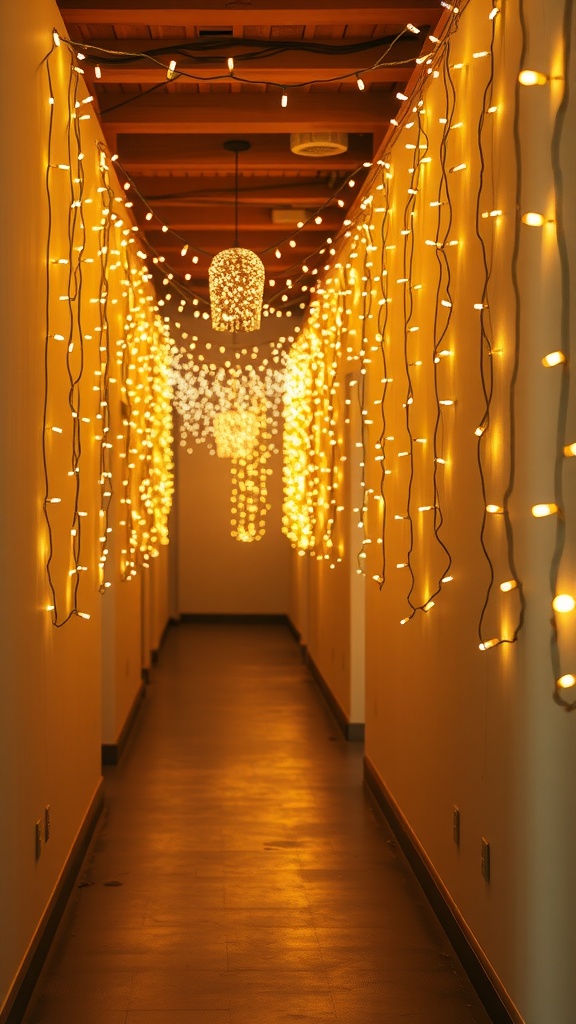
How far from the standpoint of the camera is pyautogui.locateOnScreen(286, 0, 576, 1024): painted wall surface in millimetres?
Answer: 2672

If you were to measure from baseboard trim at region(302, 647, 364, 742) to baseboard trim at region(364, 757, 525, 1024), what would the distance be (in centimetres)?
160

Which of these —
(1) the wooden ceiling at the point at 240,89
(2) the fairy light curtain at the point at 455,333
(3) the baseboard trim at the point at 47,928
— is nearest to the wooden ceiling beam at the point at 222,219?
(1) the wooden ceiling at the point at 240,89

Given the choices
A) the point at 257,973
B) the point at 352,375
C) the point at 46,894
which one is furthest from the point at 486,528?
the point at 352,375

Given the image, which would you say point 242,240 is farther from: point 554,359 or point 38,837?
point 554,359

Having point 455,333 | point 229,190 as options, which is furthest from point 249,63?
point 229,190

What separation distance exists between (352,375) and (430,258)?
8.91 feet

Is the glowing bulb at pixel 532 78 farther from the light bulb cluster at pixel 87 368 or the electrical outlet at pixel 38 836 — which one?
the electrical outlet at pixel 38 836

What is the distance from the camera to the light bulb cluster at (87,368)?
4.01 m

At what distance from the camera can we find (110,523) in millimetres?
6285

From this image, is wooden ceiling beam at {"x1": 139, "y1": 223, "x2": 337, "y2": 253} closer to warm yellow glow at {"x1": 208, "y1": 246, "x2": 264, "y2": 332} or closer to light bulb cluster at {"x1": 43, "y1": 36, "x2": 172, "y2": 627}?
light bulb cluster at {"x1": 43, "y1": 36, "x2": 172, "y2": 627}

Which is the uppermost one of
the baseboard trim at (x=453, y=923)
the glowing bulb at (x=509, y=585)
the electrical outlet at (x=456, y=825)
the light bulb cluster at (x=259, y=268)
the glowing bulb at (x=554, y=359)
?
the light bulb cluster at (x=259, y=268)

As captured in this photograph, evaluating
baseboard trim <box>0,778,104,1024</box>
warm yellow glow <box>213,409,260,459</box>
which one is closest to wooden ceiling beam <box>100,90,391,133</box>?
baseboard trim <box>0,778,104,1024</box>


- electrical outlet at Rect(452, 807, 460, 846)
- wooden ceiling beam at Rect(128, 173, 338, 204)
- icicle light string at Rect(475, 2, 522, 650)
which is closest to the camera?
icicle light string at Rect(475, 2, 522, 650)

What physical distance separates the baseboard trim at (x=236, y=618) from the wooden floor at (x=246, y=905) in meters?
5.92
